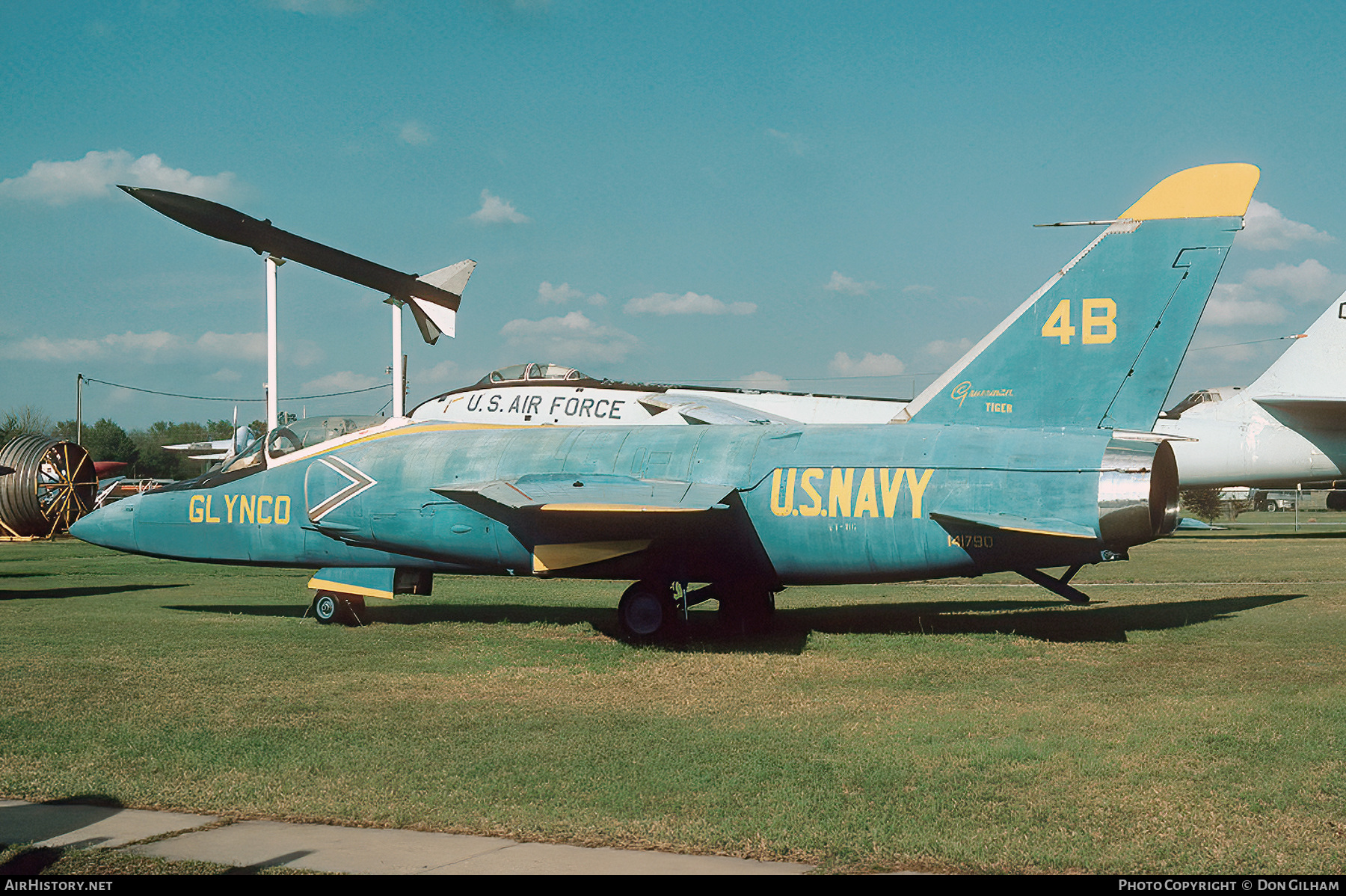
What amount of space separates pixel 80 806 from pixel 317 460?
9640 millimetres

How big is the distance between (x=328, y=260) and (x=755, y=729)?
29.9 meters

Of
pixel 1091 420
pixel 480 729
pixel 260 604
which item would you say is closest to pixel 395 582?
pixel 260 604

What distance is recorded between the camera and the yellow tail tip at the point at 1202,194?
1219 cm

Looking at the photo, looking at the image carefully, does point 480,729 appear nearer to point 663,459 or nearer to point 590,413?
point 663,459

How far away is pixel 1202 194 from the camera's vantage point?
1234 centimetres

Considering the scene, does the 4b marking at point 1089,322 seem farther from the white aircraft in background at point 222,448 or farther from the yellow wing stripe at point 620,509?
the white aircraft in background at point 222,448

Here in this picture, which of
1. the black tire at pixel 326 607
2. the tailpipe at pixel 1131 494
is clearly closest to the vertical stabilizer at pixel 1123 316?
the tailpipe at pixel 1131 494

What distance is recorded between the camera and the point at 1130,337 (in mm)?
12367

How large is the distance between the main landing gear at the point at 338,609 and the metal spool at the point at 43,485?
824 inches

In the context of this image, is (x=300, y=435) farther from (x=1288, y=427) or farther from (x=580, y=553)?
(x=1288, y=427)

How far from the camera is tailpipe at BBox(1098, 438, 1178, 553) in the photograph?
11.3 meters

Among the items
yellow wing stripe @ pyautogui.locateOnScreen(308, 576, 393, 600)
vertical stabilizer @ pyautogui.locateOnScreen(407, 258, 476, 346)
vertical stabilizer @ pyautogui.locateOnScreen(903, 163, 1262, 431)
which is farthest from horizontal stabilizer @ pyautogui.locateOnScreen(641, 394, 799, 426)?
vertical stabilizer @ pyautogui.locateOnScreen(407, 258, 476, 346)

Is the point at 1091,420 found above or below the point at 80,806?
above

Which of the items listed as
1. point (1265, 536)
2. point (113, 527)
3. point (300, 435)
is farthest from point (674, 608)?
point (1265, 536)
